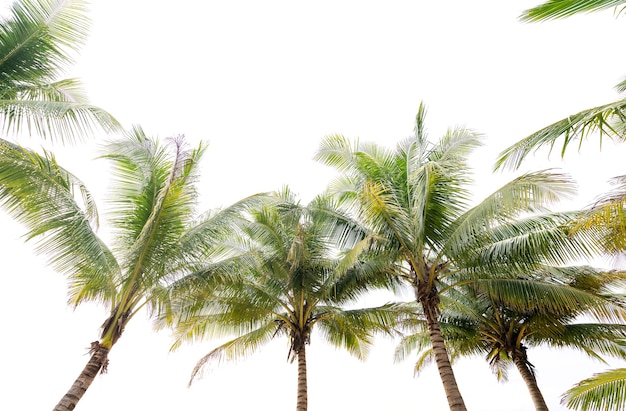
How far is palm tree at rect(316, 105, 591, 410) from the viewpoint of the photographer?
8.55 metres

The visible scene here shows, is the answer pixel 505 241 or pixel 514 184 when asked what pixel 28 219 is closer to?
pixel 514 184

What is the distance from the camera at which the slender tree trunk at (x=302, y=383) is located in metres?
10.7

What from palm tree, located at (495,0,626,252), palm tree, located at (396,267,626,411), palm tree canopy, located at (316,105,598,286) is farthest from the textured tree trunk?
palm tree, located at (495,0,626,252)

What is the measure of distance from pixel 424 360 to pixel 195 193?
11.9 meters

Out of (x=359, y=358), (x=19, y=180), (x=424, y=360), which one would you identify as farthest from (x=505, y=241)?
(x=19, y=180)

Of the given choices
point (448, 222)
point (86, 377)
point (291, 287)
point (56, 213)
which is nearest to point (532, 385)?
point (448, 222)

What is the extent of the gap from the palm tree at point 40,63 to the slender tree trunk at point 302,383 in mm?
7653

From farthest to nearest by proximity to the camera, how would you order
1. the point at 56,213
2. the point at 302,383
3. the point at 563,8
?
the point at 302,383 < the point at 56,213 < the point at 563,8

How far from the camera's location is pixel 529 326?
40.0 ft

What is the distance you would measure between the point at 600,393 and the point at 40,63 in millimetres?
11254

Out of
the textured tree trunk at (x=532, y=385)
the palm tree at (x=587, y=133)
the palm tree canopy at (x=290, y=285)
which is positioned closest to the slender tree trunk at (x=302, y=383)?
the palm tree canopy at (x=290, y=285)

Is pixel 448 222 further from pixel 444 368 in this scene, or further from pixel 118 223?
pixel 118 223

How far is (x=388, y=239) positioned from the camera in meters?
9.91

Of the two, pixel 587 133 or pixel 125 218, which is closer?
pixel 587 133
